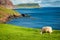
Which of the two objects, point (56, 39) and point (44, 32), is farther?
point (44, 32)

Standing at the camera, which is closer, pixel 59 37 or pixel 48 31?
pixel 59 37

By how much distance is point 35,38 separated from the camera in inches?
795

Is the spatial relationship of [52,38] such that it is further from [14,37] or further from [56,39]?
[14,37]

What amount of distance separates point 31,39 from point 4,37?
2.33 meters

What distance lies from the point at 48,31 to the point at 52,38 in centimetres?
417

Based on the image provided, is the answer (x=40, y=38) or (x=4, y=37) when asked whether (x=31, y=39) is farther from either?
(x=4, y=37)

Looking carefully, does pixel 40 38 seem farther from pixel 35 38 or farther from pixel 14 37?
pixel 14 37

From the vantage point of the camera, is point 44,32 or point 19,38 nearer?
point 19,38

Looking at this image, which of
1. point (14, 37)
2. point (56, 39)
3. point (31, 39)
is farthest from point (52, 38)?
point (14, 37)

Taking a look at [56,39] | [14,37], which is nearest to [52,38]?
[56,39]

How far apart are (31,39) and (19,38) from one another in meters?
1.03

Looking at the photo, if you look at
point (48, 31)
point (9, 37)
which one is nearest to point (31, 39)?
point (9, 37)

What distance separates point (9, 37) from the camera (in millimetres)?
20422

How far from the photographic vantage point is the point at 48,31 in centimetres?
2422
